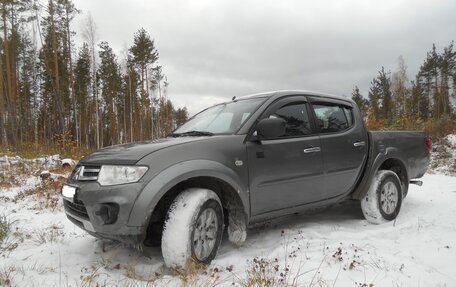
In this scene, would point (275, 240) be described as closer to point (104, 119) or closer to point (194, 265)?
point (194, 265)

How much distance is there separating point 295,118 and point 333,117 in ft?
2.44

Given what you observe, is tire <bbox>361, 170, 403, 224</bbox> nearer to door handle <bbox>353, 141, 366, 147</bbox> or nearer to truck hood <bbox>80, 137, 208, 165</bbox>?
door handle <bbox>353, 141, 366, 147</bbox>

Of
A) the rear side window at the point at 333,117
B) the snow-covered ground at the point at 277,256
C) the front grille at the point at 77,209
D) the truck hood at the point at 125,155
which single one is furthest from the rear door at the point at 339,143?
the front grille at the point at 77,209

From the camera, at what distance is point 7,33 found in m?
20.5

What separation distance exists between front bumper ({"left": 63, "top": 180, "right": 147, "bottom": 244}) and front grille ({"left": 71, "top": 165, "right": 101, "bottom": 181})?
0.27 ft

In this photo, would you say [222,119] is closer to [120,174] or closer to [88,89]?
[120,174]

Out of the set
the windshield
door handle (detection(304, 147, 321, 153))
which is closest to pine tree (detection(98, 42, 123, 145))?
the windshield

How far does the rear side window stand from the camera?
3.77m

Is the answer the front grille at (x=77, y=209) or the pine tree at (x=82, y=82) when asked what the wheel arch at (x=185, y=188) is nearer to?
the front grille at (x=77, y=209)

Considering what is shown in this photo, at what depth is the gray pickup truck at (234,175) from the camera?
237cm

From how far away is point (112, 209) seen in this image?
7.57 feet

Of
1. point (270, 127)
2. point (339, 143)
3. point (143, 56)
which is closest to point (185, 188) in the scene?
point (270, 127)

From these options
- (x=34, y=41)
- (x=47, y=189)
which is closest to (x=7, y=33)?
(x=34, y=41)

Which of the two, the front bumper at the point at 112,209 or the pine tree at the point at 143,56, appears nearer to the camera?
the front bumper at the point at 112,209
